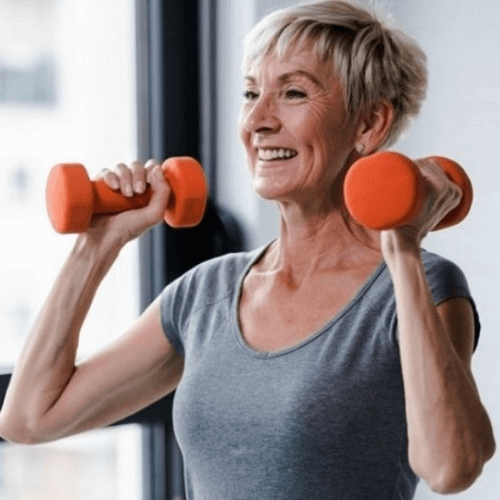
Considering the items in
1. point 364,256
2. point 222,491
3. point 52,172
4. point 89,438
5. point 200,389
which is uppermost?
point 52,172

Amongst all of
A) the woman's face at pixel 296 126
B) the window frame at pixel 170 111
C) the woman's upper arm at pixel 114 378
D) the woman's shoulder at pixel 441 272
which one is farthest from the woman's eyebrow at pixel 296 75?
the window frame at pixel 170 111

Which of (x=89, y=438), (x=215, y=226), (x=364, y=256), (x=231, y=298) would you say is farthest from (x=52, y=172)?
(x=89, y=438)

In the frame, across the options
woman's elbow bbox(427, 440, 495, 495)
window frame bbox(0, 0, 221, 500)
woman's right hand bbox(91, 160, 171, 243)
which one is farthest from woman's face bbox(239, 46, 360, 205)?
window frame bbox(0, 0, 221, 500)

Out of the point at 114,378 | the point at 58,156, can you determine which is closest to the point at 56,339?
the point at 114,378

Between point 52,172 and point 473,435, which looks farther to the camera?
point 52,172

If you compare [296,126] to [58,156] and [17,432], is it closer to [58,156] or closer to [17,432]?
[17,432]

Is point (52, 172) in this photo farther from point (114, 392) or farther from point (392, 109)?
point (392, 109)

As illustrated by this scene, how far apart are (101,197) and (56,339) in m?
0.23

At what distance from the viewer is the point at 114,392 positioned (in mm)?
1506

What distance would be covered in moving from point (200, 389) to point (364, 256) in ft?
0.92

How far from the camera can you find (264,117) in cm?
137

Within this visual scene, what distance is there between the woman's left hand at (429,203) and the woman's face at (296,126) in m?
0.21

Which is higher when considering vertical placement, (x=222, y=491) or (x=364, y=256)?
(x=364, y=256)

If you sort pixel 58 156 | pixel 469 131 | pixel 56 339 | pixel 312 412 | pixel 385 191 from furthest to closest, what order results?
1. pixel 58 156
2. pixel 469 131
3. pixel 56 339
4. pixel 312 412
5. pixel 385 191
